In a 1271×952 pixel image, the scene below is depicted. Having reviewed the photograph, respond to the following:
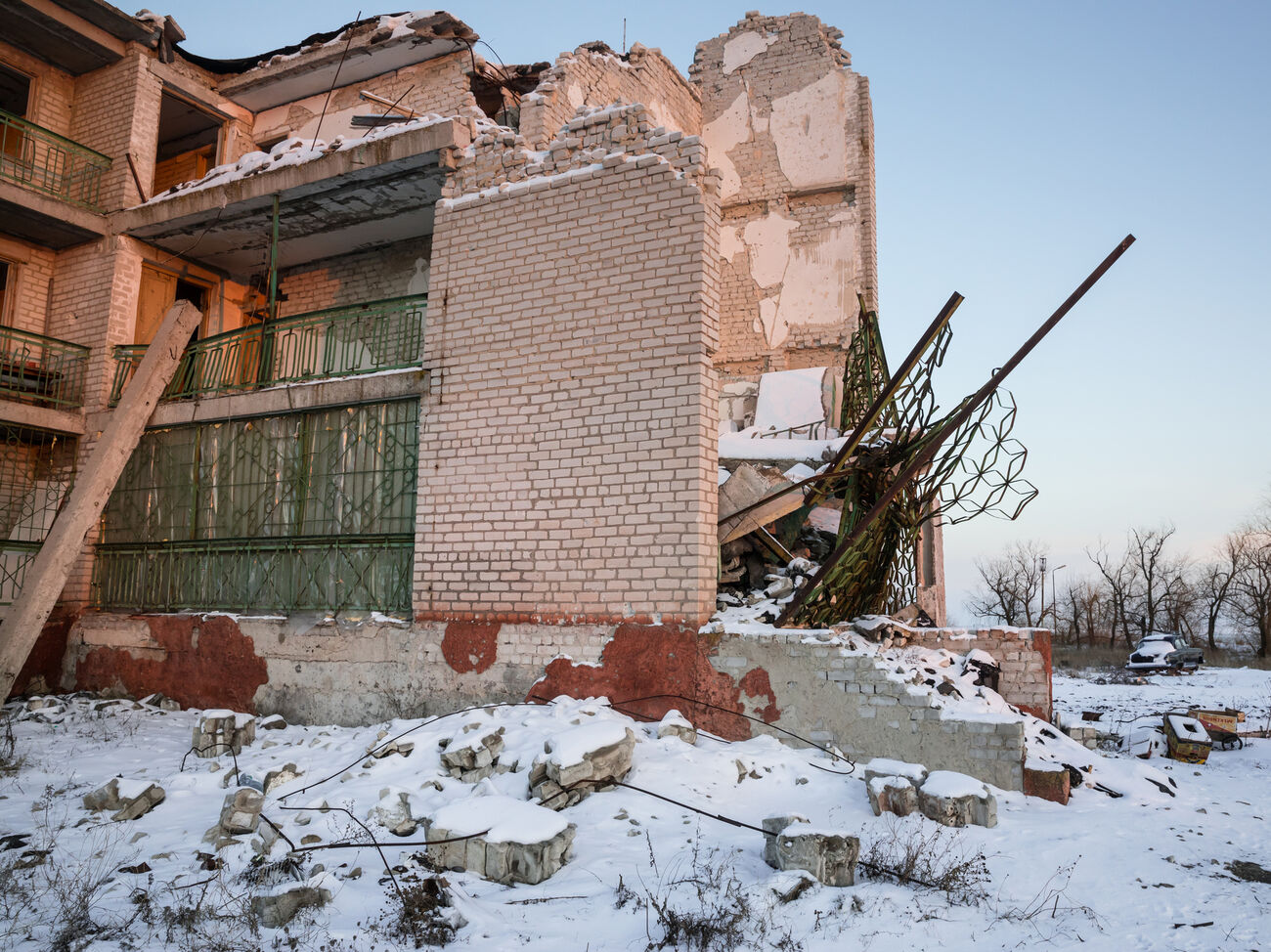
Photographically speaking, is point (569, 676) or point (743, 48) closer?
point (569, 676)

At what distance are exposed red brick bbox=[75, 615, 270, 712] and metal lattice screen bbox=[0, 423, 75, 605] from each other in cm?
228

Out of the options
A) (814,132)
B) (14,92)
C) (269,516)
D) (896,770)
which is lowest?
(896,770)

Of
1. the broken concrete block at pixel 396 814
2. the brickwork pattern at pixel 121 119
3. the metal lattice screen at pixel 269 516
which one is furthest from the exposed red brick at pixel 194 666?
the brickwork pattern at pixel 121 119

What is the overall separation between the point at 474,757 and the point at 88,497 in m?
6.08

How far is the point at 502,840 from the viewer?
13.7ft

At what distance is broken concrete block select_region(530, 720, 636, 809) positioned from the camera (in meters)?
4.97

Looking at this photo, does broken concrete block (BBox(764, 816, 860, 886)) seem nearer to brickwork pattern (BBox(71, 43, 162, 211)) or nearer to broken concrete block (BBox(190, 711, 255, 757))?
broken concrete block (BBox(190, 711, 255, 757))

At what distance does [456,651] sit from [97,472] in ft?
16.1

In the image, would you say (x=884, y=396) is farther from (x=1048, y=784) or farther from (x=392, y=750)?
(x=392, y=750)

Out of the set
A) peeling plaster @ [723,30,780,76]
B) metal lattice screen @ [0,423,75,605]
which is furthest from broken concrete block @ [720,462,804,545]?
peeling plaster @ [723,30,780,76]

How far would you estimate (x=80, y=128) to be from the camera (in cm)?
1142

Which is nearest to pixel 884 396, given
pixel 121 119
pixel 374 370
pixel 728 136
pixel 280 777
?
pixel 374 370

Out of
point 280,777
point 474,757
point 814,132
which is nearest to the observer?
point 474,757

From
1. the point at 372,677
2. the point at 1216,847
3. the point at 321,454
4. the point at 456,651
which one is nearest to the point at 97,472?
the point at 321,454
